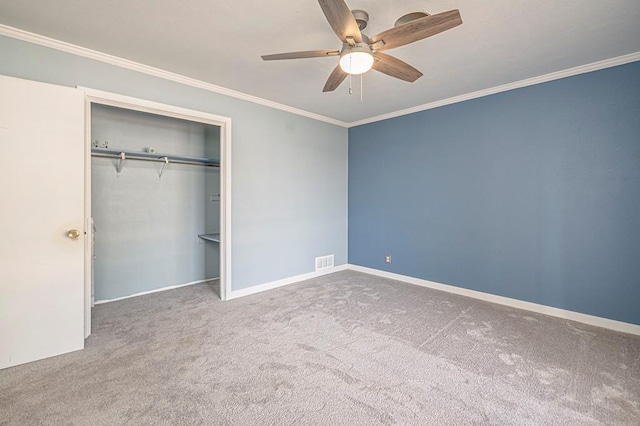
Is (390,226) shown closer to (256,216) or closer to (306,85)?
(256,216)

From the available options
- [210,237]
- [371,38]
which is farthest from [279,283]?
[371,38]

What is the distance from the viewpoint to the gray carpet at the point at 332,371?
1.73 meters

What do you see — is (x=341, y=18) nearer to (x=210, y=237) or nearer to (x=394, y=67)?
(x=394, y=67)

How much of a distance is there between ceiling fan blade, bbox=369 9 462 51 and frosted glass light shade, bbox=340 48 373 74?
0.08 metres

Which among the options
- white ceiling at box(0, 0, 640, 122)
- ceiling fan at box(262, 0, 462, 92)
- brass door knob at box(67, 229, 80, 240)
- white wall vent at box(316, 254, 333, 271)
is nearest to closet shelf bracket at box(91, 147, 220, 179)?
white ceiling at box(0, 0, 640, 122)

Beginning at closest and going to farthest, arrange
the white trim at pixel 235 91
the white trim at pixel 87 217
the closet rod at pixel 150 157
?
the white trim at pixel 235 91 < the white trim at pixel 87 217 < the closet rod at pixel 150 157

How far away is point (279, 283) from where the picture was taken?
166 inches

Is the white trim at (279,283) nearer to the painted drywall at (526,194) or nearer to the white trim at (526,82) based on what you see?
the painted drywall at (526,194)

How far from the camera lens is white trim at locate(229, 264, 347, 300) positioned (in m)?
3.77

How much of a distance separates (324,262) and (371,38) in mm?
3584

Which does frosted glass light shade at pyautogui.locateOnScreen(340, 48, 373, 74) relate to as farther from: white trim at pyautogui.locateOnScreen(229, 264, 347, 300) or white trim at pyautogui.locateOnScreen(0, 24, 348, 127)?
white trim at pyautogui.locateOnScreen(229, 264, 347, 300)

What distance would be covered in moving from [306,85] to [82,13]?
2027 millimetres

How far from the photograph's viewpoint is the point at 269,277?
13.5 ft

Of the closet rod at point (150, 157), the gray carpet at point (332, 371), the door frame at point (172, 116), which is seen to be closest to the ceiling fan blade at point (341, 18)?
the door frame at point (172, 116)
